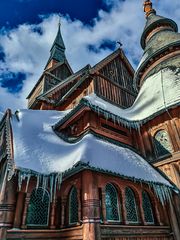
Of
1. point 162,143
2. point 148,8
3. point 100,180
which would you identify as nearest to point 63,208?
point 100,180

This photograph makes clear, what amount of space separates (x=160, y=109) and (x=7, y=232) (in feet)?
27.1

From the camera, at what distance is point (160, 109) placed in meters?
9.36

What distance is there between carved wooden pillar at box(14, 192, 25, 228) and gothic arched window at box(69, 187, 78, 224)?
1634mm

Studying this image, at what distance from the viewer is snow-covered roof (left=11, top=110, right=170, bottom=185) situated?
5.77 meters

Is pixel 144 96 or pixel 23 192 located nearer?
pixel 23 192

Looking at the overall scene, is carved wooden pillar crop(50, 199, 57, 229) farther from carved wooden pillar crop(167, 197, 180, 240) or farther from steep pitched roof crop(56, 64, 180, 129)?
carved wooden pillar crop(167, 197, 180, 240)

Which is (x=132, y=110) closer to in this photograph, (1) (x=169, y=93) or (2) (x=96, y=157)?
(1) (x=169, y=93)

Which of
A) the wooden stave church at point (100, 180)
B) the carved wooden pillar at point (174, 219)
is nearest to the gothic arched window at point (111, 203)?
the wooden stave church at point (100, 180)

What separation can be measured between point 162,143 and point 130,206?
366cm

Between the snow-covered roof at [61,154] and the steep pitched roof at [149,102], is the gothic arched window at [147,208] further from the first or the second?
the steep pitched roof at [149,102]

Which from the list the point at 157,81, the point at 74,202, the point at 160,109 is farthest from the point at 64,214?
the point at 157,81

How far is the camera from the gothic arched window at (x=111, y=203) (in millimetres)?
6099

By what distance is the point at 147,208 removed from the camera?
7230 mm

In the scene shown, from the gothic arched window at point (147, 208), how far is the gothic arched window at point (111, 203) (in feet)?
4.67
